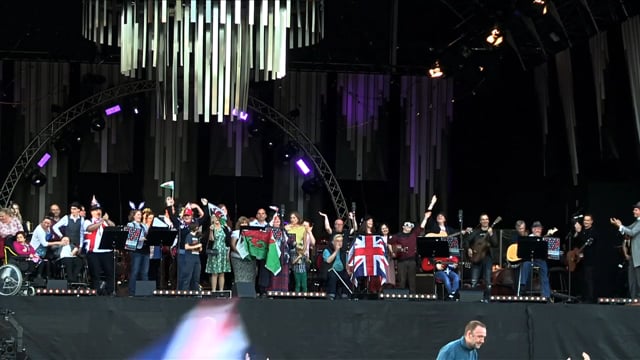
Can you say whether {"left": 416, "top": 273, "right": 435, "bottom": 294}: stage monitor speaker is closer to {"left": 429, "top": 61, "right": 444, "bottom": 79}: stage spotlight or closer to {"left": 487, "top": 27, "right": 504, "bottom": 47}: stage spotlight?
{"left": 487, "top": 27, "right": 504, "bottom": 47}: stage spotlight

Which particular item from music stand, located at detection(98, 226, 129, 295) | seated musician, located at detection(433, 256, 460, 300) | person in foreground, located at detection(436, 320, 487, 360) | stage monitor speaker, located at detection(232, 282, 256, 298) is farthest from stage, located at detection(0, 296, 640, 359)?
person in foreground, located at detection(436, 320, 487, 360)

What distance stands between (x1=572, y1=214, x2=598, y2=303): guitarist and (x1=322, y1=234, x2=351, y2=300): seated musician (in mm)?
5189

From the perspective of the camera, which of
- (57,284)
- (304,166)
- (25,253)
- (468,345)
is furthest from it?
(304,166)

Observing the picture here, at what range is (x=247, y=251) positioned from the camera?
21250 mm

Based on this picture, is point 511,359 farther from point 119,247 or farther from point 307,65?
point 307,65

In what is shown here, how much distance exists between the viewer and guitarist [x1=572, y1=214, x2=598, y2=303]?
22219 mm

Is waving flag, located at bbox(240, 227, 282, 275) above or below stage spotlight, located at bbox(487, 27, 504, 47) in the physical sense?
below

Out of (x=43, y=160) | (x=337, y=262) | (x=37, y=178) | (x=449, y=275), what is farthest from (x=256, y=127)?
(x=449, y=275)

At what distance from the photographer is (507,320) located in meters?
17.6

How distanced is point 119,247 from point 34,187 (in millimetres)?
9305

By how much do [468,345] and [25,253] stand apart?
11.8m

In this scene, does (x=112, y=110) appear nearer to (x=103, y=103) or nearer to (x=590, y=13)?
(x=103, y=103)

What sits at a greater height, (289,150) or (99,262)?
(289,150)

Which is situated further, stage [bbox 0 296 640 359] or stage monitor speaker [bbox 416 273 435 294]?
stage monitor speaker [bbox 416 273 435 294]
